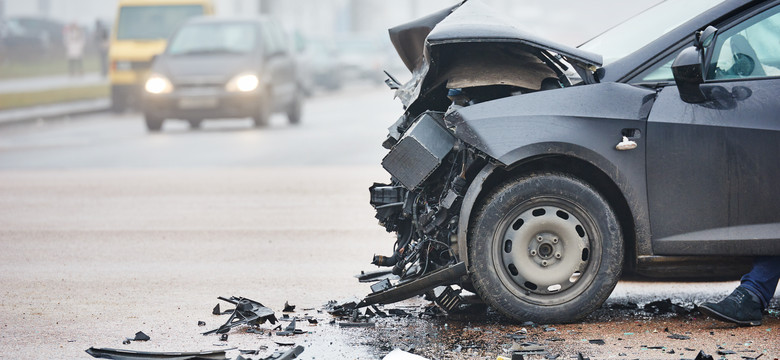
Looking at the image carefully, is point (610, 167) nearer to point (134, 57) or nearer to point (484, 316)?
point (484, 316)

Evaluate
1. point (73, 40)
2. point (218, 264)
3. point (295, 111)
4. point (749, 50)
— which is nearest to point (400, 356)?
point (749, 50)

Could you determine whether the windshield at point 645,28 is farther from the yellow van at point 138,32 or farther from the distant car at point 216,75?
the yellow van at point 138,32

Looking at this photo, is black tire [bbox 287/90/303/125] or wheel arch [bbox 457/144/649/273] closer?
wheel arch [bbox 457/144/649/273]

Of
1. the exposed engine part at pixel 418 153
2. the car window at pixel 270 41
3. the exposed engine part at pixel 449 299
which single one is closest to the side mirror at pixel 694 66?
the exposed engine part at pixel 418 153

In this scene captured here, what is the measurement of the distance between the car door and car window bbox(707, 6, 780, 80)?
13 centimetres

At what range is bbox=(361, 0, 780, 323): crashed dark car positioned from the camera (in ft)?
18.9

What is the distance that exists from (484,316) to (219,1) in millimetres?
Result: 76409

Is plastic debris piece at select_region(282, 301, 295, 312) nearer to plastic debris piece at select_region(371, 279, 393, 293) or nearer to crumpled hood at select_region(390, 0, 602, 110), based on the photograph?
plastic debris piece at select_region(371, 279, 393, 293)

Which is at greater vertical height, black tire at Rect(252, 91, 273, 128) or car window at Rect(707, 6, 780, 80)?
black tire at Rect(252, 91, 273, 128)

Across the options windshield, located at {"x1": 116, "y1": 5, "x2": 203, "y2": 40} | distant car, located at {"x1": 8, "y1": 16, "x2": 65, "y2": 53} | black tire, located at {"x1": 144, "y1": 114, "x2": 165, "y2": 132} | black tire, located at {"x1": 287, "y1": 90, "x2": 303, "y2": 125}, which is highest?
distant car, located at {"x1": 8, "y1": 16, "x2": 65, "y2": 53}

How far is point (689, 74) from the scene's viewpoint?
5648mm

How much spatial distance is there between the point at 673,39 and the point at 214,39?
16270mm

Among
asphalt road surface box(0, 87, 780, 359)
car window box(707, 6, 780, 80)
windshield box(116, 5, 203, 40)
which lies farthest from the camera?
windshield box(116, 5, 203, 40)

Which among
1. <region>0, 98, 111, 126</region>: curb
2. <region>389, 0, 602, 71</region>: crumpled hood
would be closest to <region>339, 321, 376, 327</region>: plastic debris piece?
<region>389, 0, 602, 71</region>: crumpled hood
